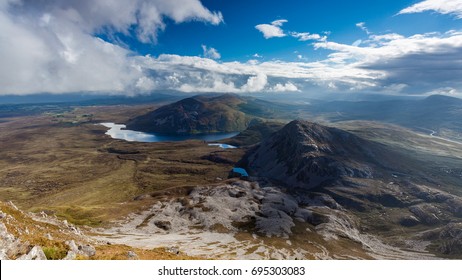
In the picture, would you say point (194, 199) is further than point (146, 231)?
Yes

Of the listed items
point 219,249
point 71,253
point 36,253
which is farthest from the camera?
point 219,249

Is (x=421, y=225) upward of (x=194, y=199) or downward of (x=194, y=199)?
downward

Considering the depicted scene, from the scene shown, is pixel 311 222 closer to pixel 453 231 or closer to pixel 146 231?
pixel 453 231

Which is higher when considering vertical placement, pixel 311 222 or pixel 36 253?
pixel 36 253
